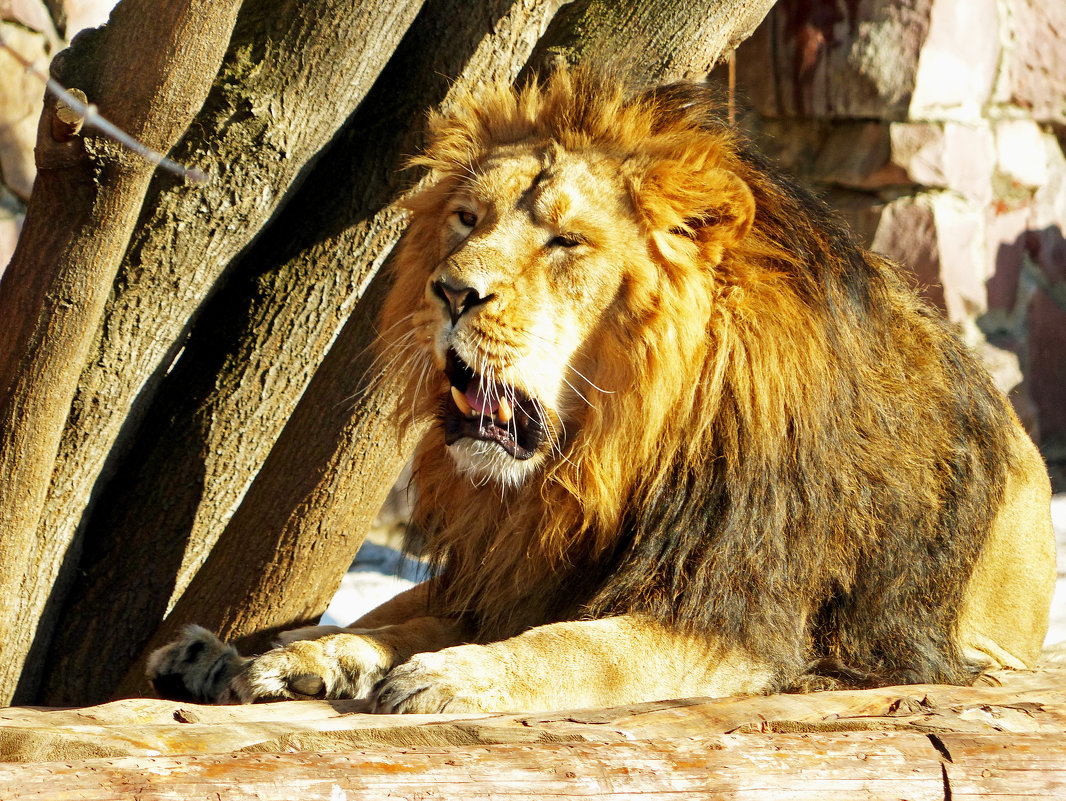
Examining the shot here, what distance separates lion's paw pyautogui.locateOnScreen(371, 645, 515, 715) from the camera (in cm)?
251

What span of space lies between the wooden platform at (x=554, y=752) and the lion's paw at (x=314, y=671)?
0.76 feet

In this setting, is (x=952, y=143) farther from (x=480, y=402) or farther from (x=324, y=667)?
(x=324, y=667)

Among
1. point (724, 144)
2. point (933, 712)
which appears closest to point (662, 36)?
point (724, 144)

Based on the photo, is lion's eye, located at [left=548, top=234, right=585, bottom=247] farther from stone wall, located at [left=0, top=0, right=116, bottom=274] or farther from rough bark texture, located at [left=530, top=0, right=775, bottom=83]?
stone wall, located at [left=0, top=0, right=116, bottom=274]

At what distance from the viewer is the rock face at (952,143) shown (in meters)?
7.39

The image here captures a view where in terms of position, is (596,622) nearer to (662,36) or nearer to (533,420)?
(533,420)

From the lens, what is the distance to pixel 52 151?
9.46 ft

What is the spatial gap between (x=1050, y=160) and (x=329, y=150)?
19.8ft

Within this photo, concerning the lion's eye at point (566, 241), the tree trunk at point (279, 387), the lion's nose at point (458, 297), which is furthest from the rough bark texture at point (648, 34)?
the lion's nose at point (458, 297)

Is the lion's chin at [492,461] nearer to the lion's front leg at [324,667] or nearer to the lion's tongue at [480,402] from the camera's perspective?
the lion's tongue at [480,402]

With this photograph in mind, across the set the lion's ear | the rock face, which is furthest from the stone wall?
the lion's ear

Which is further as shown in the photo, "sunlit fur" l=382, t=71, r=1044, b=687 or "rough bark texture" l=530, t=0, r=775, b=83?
"rough bark texture" l=530, t=0, r=775, b=83

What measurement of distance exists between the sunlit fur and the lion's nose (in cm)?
8

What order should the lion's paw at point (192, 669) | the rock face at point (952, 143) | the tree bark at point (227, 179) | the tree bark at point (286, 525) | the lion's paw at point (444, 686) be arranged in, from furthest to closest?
1. the rock face at point (952, 143)
2. the tree bark at point (286, 525)
3. the tree bark at point (227, 179)
4. the lion's paw at point (192, 669)
5. the lion's paw at point (444, 686)
